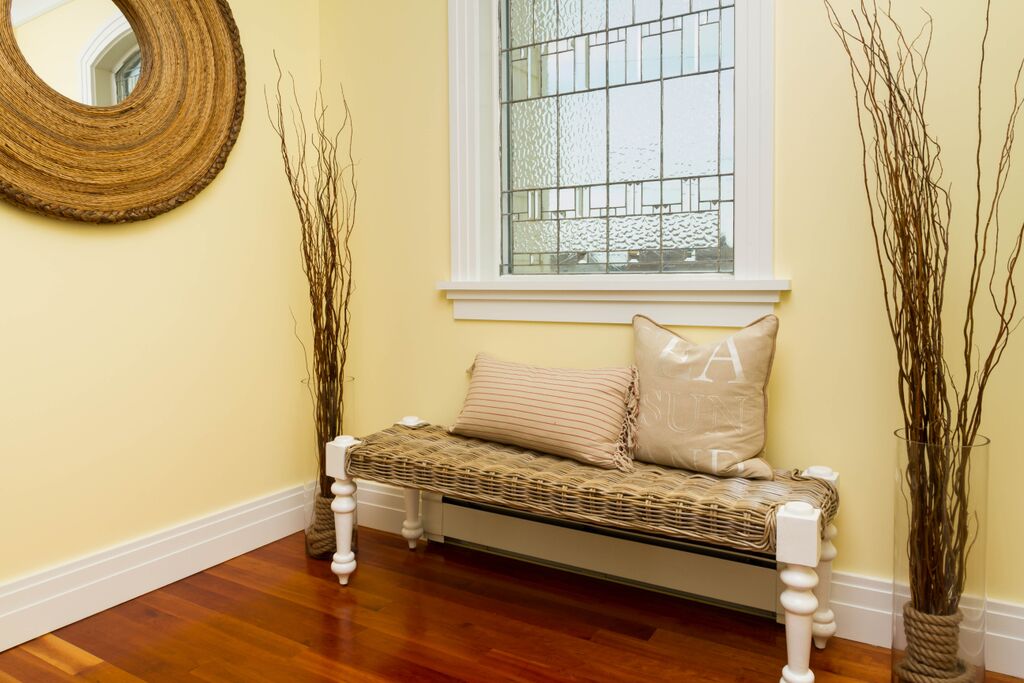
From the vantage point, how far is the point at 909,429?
1.69 meters

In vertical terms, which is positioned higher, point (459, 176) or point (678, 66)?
point (678, 66)

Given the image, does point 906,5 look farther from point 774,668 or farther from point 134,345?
point 134,345

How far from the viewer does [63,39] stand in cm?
206

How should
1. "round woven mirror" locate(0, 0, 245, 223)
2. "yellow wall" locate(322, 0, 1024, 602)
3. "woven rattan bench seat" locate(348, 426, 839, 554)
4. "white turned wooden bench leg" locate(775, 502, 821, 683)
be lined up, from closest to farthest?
"white turned wooden bench leg" locate(775, 502, 821, 683)
"woven rattan bench seat" locate(348, 426, 839, 554)
"yellow wall" locate(322, 0, 1024, 602)
"round woven mirror" locate(0, 0, 245, 223)

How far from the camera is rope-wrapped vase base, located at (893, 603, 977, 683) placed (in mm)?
1646

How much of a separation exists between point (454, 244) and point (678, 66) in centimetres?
95

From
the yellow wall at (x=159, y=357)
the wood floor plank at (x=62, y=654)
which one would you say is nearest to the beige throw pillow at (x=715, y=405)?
the yellow wall at (x=159, y=357)

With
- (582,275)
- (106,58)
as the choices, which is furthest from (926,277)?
(106,58)

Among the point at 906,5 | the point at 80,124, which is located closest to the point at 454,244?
the point at 80,124

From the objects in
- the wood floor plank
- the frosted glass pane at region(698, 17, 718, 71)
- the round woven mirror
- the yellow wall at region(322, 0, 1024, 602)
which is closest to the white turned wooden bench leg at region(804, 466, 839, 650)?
the yellow wall at region(322, 0, 1024, 602)

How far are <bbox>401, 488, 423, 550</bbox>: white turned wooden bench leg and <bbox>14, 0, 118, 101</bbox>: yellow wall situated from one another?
64.1 inches

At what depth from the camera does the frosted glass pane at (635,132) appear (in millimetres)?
2328

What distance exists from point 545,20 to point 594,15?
189mm

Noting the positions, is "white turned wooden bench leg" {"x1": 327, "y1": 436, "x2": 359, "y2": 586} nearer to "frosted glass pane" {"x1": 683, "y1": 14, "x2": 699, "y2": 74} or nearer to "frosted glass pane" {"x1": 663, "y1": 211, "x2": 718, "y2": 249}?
"frosted glass pane" {"x1": 663, "y1": 211, "x2": 718, "y2": 249}
